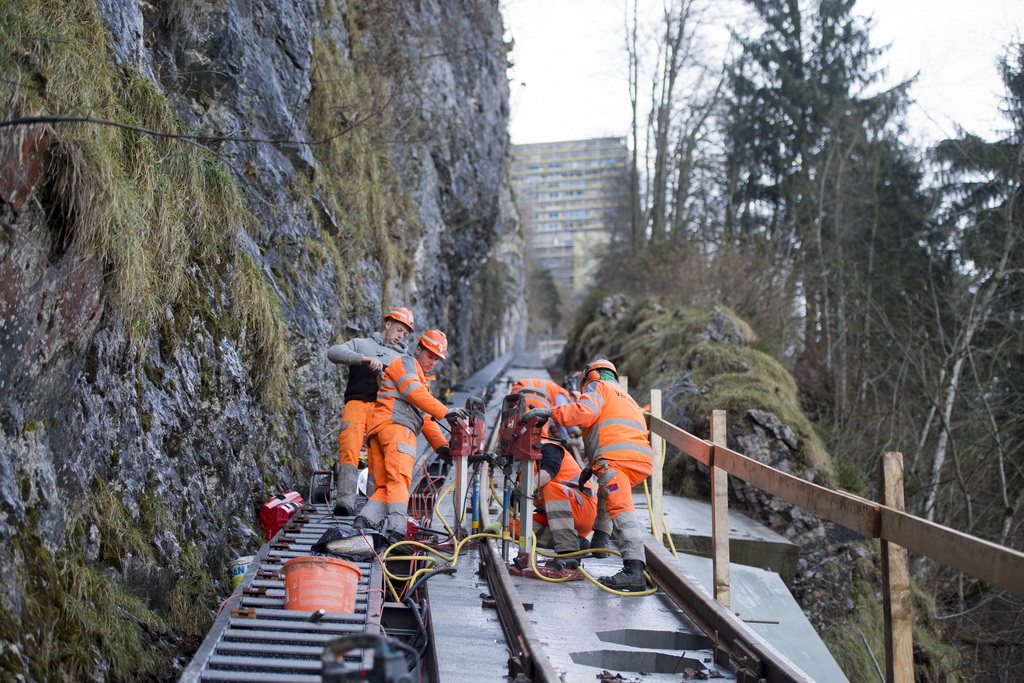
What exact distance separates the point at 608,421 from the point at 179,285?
133 inches

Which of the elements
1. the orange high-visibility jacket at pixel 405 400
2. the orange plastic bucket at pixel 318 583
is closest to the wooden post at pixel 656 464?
the orange high-visibility jacket at pixel 405 400

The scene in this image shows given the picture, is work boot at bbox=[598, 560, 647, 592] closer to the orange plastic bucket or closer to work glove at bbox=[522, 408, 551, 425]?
work glove at bbox=[522, 408, 551, 425]

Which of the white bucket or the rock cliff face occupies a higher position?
the rock cliff face

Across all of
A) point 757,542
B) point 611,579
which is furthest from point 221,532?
point 757,542

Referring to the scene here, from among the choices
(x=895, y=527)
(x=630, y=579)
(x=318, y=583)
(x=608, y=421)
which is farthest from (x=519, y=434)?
(x=895, y=527)

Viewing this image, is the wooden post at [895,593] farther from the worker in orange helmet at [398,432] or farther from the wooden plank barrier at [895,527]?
the worker in orange helmet at [398,432]

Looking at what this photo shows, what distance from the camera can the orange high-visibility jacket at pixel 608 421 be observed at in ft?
16.9

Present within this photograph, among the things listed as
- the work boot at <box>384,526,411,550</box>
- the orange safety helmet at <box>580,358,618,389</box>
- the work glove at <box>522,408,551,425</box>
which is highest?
the orange safety helmet at <box>580,358,618,389</box>

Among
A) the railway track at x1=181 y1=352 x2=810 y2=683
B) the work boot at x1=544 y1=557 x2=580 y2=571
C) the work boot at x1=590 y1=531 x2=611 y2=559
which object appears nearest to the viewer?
the railway track at x1=181 y1=352 x2=810 y2=683

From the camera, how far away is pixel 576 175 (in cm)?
10281

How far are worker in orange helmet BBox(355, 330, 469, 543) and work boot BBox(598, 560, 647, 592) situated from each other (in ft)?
5.22

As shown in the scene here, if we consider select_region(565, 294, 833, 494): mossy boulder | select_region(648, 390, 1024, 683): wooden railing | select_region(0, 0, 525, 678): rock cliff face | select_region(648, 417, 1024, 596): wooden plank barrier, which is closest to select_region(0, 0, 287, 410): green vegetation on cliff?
select_region(0, 0, 525, 678): rock cliff face

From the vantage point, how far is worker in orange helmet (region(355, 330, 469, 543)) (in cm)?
529

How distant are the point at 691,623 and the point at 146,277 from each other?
415 cm
